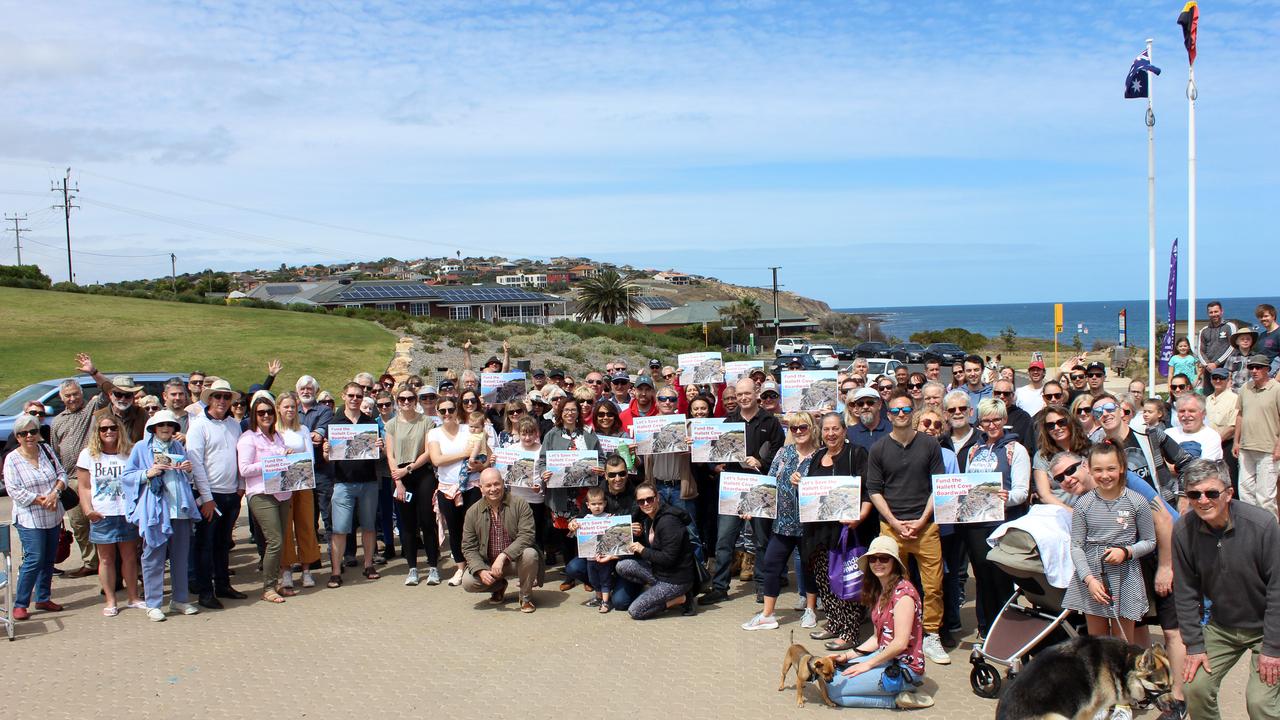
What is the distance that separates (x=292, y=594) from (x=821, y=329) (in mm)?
109235

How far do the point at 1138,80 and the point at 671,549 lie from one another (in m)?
21.9

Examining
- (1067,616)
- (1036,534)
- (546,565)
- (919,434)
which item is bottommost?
(546,565)

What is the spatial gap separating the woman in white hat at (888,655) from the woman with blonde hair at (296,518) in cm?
582

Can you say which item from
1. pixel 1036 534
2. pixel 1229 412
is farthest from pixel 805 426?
pixel 1229 412

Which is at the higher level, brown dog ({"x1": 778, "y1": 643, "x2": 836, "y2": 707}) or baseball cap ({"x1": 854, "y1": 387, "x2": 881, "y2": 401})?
baseball cap ({"x1": 854, "y1": 387, "x2": 881, "y2": 401})

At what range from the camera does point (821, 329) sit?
115 metres

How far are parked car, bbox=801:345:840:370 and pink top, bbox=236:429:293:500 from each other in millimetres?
40387

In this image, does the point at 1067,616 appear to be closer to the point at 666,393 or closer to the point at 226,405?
the point at 666,393

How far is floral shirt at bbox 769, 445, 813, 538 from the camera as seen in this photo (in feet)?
26.4

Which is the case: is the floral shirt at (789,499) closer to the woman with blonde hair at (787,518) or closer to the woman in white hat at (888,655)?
the woman with blonde hair at (787,518)

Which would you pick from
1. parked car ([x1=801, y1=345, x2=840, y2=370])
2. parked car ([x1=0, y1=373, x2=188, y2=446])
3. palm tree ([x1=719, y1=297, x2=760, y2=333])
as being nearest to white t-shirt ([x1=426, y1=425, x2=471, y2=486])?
parked car ([x1=0, y1=373, x2=188, y2=446])


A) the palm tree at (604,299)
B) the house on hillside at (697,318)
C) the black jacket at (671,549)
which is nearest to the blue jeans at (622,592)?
the black jacket at (671,549)

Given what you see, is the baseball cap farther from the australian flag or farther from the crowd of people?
the australian flag

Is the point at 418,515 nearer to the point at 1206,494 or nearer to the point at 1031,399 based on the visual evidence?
the point at 1031,399
